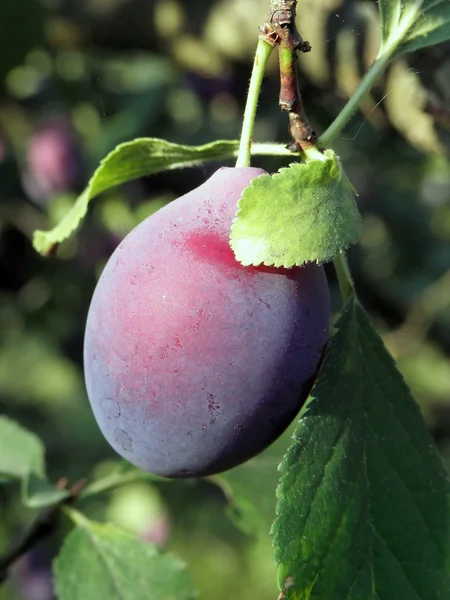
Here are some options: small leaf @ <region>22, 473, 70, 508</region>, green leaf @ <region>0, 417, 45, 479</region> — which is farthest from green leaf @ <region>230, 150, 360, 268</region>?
green leaf @ <region>0, 417, 45, 479</region>

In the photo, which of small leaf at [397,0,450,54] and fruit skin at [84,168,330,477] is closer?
fruit skin at [84,168,330,477]

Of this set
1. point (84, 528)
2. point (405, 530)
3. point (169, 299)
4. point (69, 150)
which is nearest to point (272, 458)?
point (84, 528)

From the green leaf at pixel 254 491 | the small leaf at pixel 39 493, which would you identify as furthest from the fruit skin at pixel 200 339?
the green leaf at pixel 254 491

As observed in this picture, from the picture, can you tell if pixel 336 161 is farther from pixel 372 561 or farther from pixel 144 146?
pixel 372 561

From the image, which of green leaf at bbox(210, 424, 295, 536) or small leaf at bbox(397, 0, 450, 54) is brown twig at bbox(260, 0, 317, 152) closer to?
small leaf at bbox(397, 0, 450, 54)

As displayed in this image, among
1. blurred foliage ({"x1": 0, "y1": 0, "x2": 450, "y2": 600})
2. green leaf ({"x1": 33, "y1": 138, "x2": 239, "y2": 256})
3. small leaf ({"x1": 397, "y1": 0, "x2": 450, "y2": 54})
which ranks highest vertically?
small leaf ({"x1": 397, "y1": 0, "x2": 450, "y2": 54})

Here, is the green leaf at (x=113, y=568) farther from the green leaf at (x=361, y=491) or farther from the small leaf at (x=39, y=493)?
the green leaf at (x=361, y=491)
